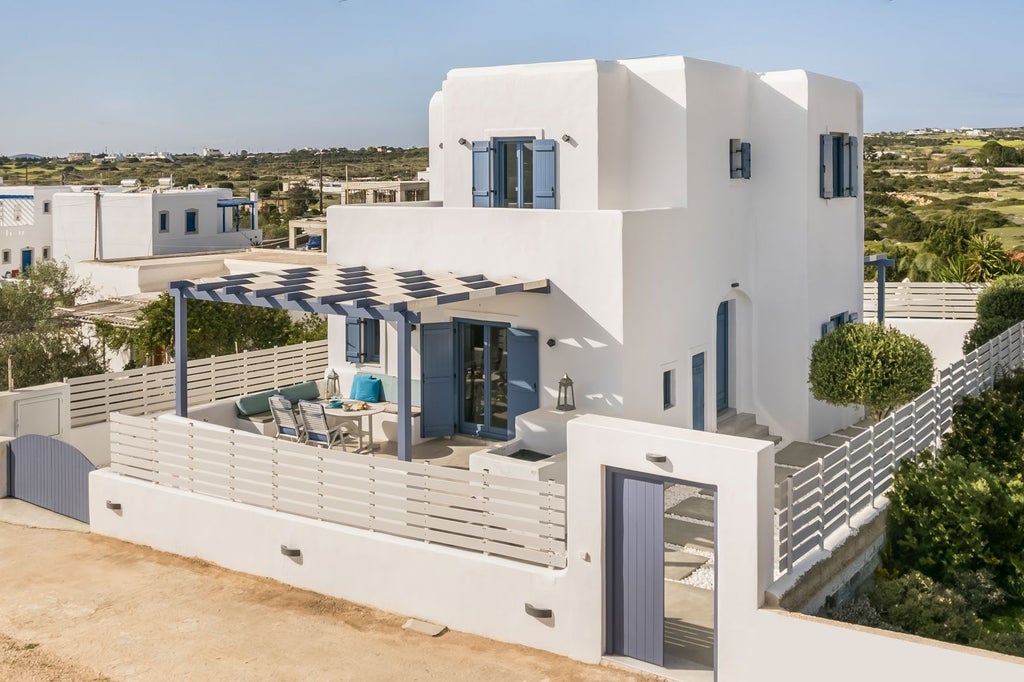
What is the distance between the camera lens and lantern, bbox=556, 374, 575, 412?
1536 centimetres

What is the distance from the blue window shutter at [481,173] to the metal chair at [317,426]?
185 inches

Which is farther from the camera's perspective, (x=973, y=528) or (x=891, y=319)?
(x=891, y=319)

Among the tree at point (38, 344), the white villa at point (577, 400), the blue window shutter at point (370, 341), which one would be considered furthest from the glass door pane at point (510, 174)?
the tree at point (38, 344)

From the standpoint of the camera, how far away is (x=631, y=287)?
15086 mm

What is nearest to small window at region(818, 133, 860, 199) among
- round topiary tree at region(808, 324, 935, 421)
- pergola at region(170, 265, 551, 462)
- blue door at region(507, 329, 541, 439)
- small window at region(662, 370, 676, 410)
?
round topiary tree at region(808, 324, 935, 421)

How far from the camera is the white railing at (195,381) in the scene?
60.1 feet

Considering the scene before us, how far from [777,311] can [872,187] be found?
66335 mm

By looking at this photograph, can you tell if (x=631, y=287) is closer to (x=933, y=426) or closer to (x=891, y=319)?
(x=933, y=426)

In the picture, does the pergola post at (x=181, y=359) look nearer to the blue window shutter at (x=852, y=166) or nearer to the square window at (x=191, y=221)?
the blue window shutter at (x=852, y=166)

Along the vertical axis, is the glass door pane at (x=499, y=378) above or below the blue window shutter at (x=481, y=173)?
below

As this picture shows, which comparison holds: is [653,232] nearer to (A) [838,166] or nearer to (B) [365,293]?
(B) [365,293]

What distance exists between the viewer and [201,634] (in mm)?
11336

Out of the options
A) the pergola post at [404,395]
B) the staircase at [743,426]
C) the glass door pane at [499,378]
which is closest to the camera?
the pergola post at [404,395]

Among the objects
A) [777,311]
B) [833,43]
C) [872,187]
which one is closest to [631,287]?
[777,311]
